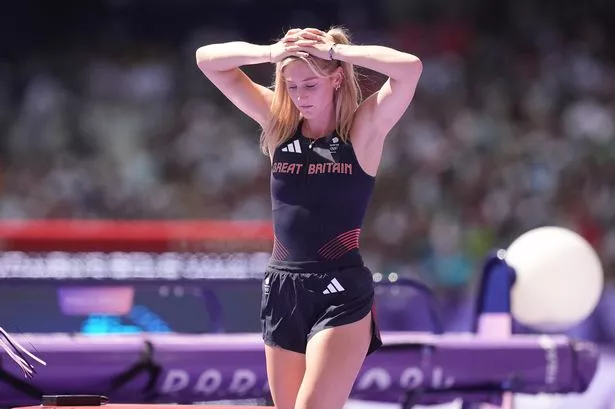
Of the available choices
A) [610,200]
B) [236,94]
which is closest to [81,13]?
[610,200]

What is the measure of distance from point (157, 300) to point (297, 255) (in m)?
2.69

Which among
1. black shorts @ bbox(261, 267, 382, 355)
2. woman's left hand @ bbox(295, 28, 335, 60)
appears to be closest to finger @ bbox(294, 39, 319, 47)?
woman's left hand @ bbox(295, 28, 335, 60)

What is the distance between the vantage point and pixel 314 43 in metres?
3.83

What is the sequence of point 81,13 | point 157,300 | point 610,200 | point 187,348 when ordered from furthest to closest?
point 81,13 → point 610,200 → point 157,300 → point 187,348

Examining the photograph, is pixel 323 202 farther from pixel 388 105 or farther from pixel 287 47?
pixel 287 47

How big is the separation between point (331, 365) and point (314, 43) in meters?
1.06

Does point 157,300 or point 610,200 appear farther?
point 610,200

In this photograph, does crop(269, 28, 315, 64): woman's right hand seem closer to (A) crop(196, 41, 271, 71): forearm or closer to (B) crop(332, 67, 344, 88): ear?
(A) crop(196, 41, 271, 71): forearm

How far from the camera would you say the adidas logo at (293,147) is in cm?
394

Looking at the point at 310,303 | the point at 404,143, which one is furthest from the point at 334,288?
the point at 404,143

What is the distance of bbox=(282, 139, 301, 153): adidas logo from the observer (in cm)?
394

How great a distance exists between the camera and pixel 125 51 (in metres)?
13.8

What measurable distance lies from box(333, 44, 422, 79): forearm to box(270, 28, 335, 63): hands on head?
4cm

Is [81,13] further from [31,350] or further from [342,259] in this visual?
[342,259]
